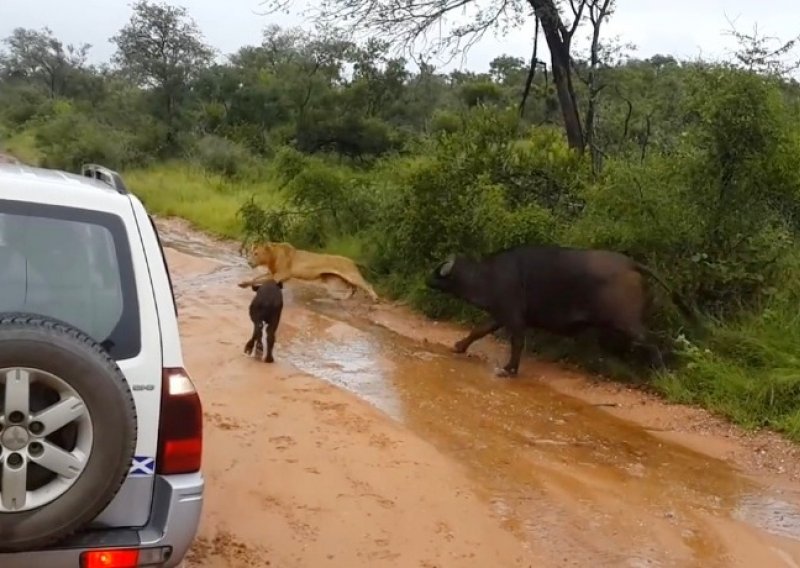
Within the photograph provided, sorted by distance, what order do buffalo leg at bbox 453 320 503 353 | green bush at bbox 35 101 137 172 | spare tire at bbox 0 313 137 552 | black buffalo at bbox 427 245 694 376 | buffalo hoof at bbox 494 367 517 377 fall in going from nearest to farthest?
spare tire at bbox 0 313 137 552
black buffalo at bbox 427 245 694 376
buffalo hoof at bbox 494 367 517 377
buffalo leg at bbox 453 320 503 353
green bush at bbox 35 101 137 172

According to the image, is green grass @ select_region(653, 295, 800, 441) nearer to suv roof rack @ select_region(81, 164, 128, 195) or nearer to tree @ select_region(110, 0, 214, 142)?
suv roof rack @ select_region(81, 164, 128, 195)

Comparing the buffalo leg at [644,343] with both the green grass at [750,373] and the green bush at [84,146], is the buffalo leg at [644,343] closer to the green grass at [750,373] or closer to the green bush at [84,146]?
the green grass at [750,373]

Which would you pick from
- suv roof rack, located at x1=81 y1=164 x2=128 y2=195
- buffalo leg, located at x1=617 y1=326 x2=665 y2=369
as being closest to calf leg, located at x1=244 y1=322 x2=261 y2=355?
buffalo leg, located at x1=617 y1=326 x2=665 y2=369

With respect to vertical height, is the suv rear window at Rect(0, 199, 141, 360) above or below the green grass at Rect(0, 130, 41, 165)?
above

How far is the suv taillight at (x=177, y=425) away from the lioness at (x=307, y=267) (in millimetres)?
A: 10051

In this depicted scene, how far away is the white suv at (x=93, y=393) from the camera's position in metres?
3.06

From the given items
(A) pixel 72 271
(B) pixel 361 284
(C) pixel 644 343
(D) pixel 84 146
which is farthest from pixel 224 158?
(A) pixel 72 271

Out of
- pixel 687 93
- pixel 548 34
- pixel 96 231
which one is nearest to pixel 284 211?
pixel 548 34

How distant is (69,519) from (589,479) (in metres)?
4.37

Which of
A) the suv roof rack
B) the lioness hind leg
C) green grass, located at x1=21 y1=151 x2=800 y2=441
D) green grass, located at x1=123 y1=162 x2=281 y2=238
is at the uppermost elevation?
the suv roof rack

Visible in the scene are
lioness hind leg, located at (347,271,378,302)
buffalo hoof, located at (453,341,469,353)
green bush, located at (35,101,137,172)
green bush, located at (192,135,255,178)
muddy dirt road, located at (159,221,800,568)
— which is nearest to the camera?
muddy dirt road, located at (159,221,800,568)

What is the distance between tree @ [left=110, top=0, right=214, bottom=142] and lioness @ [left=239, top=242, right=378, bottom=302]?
75.1 ft

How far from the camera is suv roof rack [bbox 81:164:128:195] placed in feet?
12.8

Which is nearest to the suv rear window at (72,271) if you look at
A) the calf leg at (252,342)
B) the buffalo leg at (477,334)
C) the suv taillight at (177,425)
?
the suv taillight at (177,425)
